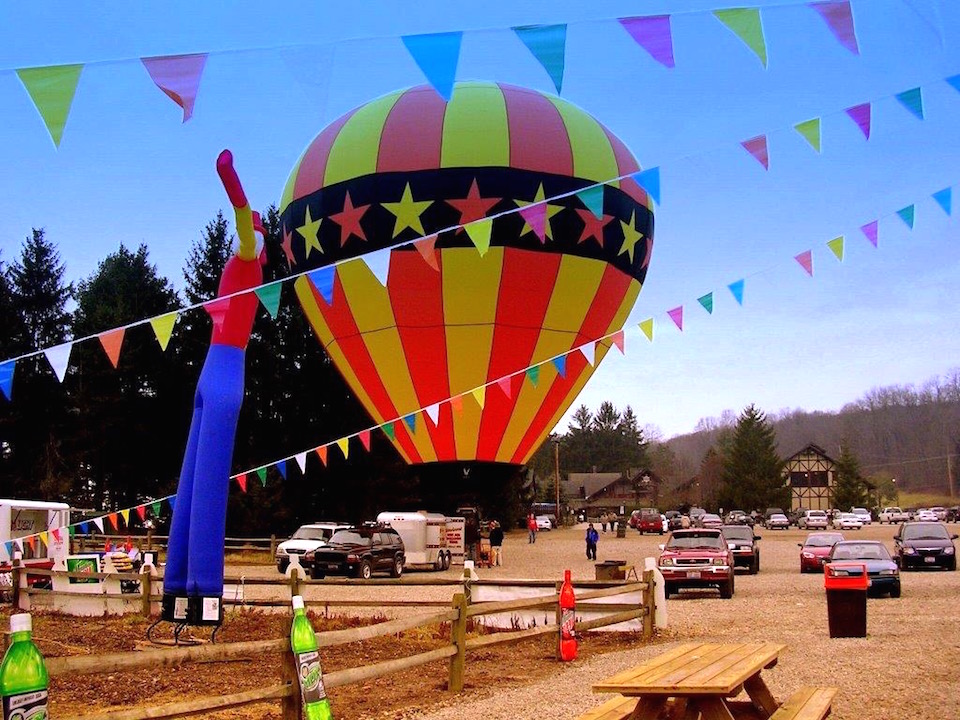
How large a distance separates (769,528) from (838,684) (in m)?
66.2

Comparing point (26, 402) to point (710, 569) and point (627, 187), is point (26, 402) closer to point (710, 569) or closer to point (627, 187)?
point (627, 187)

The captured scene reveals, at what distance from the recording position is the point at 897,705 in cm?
867

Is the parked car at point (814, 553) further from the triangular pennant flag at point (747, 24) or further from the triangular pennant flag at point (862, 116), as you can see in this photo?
the triangular pennant flag at point (747, 24)

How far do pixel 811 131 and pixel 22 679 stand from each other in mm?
9305

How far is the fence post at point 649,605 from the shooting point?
44.4 feet

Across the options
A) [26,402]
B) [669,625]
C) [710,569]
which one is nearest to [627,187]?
[710,569]

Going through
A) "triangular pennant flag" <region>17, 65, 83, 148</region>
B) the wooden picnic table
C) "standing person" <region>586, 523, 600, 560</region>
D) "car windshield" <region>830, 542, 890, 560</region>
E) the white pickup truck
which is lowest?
the white pickup truck

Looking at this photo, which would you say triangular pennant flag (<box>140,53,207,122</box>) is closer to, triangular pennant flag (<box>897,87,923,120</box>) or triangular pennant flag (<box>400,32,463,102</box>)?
triangular pennant flag (<box>400,32,463,102</box>)

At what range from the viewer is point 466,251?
2425 centimetres

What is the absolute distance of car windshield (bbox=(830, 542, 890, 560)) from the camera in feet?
65.5

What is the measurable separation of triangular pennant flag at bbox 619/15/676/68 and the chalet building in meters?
115

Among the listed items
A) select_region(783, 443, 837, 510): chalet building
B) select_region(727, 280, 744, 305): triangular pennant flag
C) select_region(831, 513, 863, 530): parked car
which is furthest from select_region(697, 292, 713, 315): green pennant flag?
select_region(783, 443, 837, 510): chalet building

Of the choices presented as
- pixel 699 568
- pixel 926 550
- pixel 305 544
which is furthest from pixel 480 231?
pixel 926 550

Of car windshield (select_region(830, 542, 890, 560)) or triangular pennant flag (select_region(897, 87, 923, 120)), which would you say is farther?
car windshield (select_region(830, 542, 890, 560))
